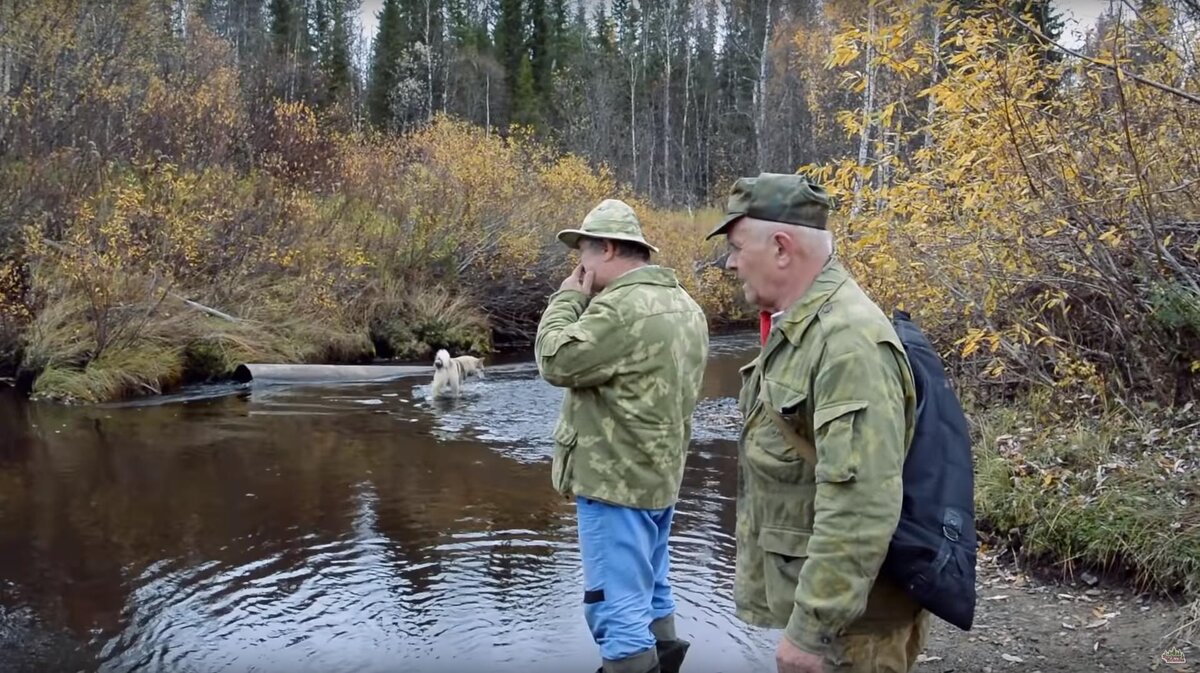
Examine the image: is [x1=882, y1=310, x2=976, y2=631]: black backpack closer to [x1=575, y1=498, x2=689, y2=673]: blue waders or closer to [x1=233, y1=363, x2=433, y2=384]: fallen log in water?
[x1=575, y1=498, x2=689, y2=673]: blue waders

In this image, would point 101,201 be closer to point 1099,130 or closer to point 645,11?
point 1099,130

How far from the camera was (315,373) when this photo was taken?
17.1 m

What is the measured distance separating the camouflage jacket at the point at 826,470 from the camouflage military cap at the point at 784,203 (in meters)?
0.15

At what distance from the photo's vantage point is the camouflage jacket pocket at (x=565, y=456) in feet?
13.8

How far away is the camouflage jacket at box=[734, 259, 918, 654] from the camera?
2.40 m

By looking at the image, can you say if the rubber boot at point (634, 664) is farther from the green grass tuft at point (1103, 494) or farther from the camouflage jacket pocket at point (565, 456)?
the green grass tuft at point (1103, 494)

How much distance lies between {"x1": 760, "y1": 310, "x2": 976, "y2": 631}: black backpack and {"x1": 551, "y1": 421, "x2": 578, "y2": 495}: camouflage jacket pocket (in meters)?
1.70

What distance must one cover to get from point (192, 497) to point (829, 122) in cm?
3192

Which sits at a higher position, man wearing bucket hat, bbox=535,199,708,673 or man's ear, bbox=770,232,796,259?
man's ear, bbox=770,232,796,259

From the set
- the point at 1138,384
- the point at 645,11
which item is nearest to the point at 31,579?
the point at 1138,384

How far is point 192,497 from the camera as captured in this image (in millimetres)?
9148

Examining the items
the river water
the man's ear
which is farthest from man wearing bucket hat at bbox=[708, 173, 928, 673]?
the river water

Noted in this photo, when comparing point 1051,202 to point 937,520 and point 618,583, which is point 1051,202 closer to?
point 618,583

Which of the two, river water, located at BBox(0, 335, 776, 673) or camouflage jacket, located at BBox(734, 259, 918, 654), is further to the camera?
river water, located at BBox(0, 335, 776, 673)
